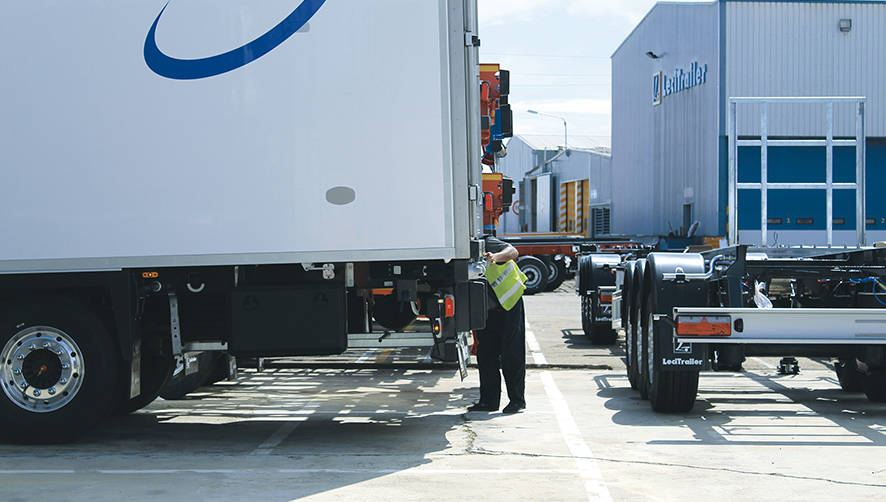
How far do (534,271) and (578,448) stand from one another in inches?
782

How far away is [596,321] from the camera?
14.8 m

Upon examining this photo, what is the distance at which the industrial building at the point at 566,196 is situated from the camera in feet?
138

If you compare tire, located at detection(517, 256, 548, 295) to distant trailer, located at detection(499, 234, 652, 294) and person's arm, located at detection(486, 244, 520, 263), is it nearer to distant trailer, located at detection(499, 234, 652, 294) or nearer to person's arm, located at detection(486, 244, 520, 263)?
distant trailer, located at detection(499, 234, 652, 294)

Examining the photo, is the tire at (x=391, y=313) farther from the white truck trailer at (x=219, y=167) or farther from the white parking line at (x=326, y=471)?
the white parking line at (x=326, y=471)

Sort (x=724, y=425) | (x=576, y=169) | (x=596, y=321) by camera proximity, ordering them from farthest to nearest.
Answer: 1. (x=576, y=169)
2. (x=596, y=321)
3. (x=724, y=425)

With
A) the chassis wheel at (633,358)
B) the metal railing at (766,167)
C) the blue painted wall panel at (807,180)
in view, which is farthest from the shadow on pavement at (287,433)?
the blue painted wall panel at (807,180)

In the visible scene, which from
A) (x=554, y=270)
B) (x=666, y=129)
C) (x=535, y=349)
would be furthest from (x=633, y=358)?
(x=666, y=129)

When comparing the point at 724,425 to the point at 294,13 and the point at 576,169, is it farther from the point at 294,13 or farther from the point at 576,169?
the point at 576,169

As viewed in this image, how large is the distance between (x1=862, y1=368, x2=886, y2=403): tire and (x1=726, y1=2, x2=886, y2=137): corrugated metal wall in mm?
14884

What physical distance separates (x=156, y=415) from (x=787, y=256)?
5.91 m

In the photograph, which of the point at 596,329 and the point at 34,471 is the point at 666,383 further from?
the point at 596,329

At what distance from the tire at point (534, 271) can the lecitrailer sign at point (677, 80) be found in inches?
247

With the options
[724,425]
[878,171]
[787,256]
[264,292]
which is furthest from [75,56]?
[878,171]

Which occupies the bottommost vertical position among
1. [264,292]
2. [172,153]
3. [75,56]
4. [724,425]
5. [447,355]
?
[724,425]
